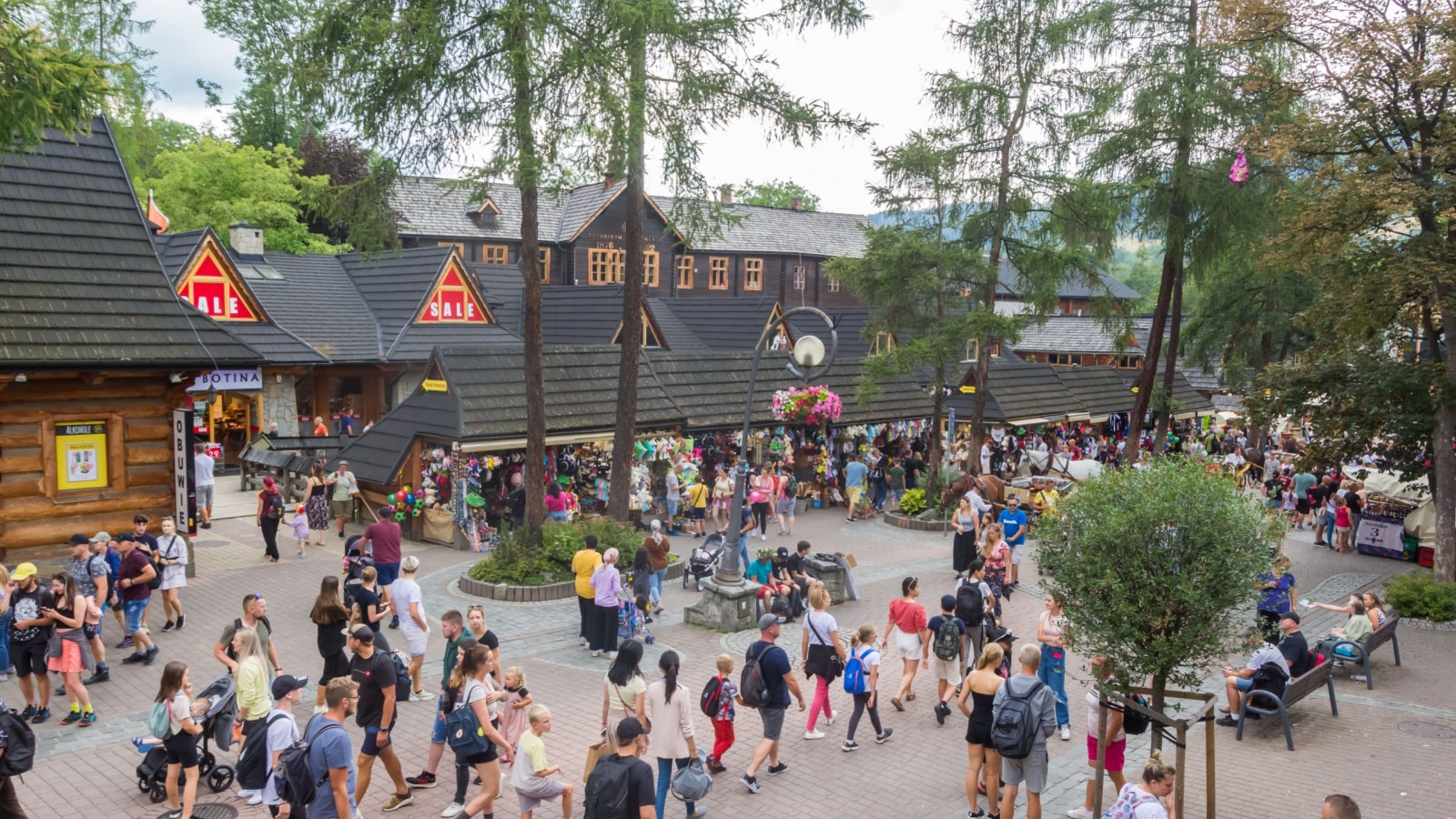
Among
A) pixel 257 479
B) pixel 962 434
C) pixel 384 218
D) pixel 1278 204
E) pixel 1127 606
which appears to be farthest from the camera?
pixel 962 434

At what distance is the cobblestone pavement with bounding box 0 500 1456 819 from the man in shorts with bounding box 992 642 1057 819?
759mm

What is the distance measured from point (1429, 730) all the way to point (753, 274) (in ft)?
157

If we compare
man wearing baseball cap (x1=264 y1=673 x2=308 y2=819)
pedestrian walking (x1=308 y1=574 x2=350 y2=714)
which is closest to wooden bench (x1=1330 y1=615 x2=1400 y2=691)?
pedestrian walking (x1=308 y1=574 x2=350 y2=714)

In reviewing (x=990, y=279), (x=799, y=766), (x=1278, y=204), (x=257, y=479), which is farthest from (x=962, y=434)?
(x=799, y=766)

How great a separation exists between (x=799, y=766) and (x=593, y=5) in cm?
1130

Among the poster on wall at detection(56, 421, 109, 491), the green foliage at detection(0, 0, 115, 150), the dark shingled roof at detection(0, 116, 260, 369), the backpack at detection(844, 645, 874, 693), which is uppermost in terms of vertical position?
the green foliage at detection(0, 0, 115, 150)

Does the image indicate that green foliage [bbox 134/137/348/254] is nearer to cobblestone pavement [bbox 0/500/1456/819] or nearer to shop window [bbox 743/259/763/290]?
shop window [bbox 743/259/763/290]

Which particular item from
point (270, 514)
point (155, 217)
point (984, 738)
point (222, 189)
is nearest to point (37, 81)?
point (270, 514)

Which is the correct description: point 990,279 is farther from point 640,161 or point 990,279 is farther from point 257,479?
point 257,479

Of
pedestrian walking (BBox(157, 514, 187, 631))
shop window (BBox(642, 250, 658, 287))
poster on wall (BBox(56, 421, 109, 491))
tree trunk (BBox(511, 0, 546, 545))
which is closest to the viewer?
pedestrian walking (BBox(157, 514, 187, 631))

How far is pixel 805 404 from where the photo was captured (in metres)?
23.9

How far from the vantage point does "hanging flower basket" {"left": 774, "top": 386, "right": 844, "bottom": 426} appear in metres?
23.8

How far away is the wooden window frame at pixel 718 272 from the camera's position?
55.9 metres

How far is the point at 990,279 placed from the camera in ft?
75.7
